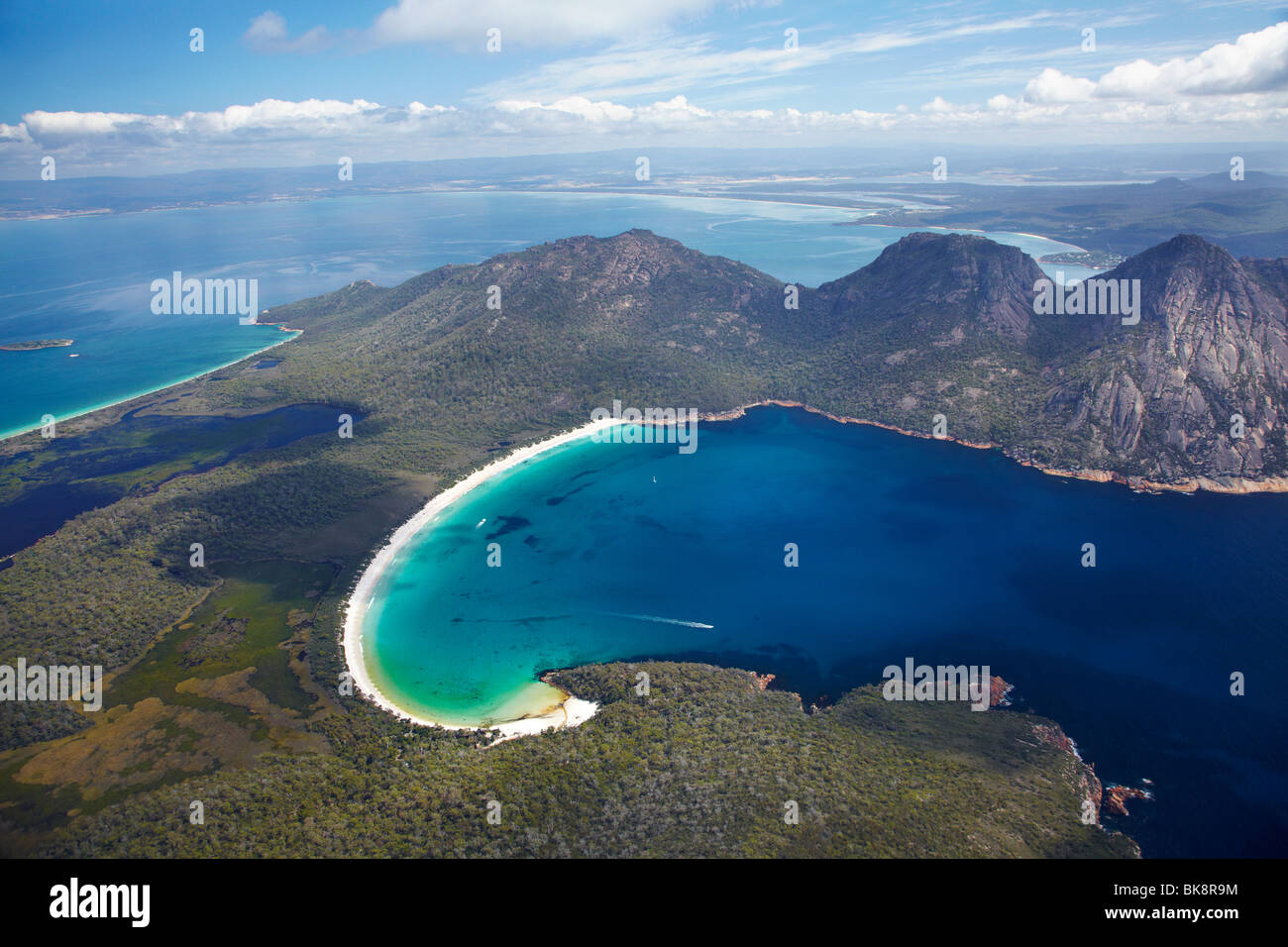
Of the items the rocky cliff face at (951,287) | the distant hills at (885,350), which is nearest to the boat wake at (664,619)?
the distant hills at (885,350)

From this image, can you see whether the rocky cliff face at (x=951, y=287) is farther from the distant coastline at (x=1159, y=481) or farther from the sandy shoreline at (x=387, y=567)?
the sandy shoreline at (x=387, y=567)

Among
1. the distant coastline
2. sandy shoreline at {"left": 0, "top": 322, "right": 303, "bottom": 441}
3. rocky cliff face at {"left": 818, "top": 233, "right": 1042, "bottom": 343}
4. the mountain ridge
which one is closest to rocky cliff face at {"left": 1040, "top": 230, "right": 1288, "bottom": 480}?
the mountain ridge

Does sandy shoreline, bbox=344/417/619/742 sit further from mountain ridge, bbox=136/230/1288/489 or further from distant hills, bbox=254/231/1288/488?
distant hills, bbox=254/231/1288/488

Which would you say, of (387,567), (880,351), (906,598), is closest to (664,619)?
(906,598)

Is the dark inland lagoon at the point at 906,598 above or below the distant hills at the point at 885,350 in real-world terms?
below
